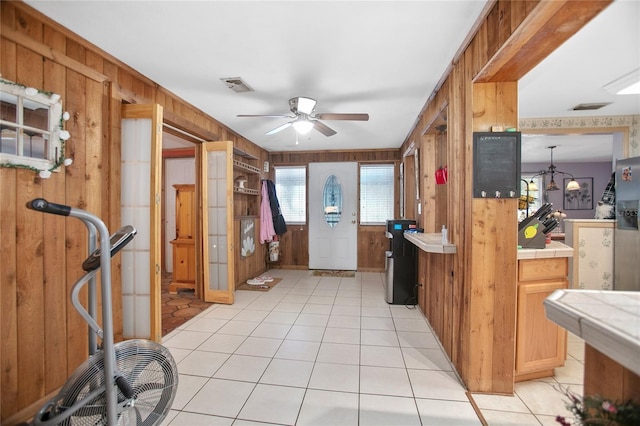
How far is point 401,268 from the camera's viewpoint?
3.51 m

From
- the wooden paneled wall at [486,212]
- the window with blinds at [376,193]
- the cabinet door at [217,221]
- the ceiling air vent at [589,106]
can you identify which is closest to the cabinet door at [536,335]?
the wooden paneled wall at [486,212]

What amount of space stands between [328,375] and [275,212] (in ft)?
11.4

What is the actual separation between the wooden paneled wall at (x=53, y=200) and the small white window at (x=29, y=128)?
67mm

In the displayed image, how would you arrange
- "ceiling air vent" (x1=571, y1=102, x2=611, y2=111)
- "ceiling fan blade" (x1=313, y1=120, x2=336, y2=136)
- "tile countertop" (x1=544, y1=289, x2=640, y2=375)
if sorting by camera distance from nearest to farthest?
"tile countertop" (x1=544, y1=289, x2=640, y2=375), "ceiling fan blade" (x1=313, y1=120, x2=336, y2=136), "ceiling air vent" (x1=571, y1=102, x2=611, y2=111)

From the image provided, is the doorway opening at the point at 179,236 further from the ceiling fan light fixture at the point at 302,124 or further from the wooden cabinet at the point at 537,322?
the wooden cabinet at the point at 537,322

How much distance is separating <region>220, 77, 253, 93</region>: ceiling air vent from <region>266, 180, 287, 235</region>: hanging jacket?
251cm

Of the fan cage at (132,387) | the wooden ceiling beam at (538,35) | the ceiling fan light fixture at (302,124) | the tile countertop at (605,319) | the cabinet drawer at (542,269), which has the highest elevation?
the ceiling fan light fixture at (302,124)

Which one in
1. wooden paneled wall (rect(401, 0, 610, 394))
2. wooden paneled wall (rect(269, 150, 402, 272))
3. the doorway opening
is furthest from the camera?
wooden paneled wall (rect(269, 150, 402, 272))

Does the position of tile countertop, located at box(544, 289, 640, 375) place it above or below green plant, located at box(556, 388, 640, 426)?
above

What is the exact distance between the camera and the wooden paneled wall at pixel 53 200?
4.99 feet

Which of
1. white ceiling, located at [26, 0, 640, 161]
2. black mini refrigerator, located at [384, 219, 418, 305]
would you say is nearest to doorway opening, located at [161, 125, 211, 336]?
white ceiling, located at [26, 0, 640, 161]

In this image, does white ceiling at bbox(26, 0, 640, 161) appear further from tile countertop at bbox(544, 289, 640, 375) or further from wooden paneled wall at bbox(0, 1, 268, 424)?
tile countertop at bbox(544, 289, 640, 375)

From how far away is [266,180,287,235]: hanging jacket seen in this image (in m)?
5.11

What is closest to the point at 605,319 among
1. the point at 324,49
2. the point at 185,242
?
the point at 324,49
